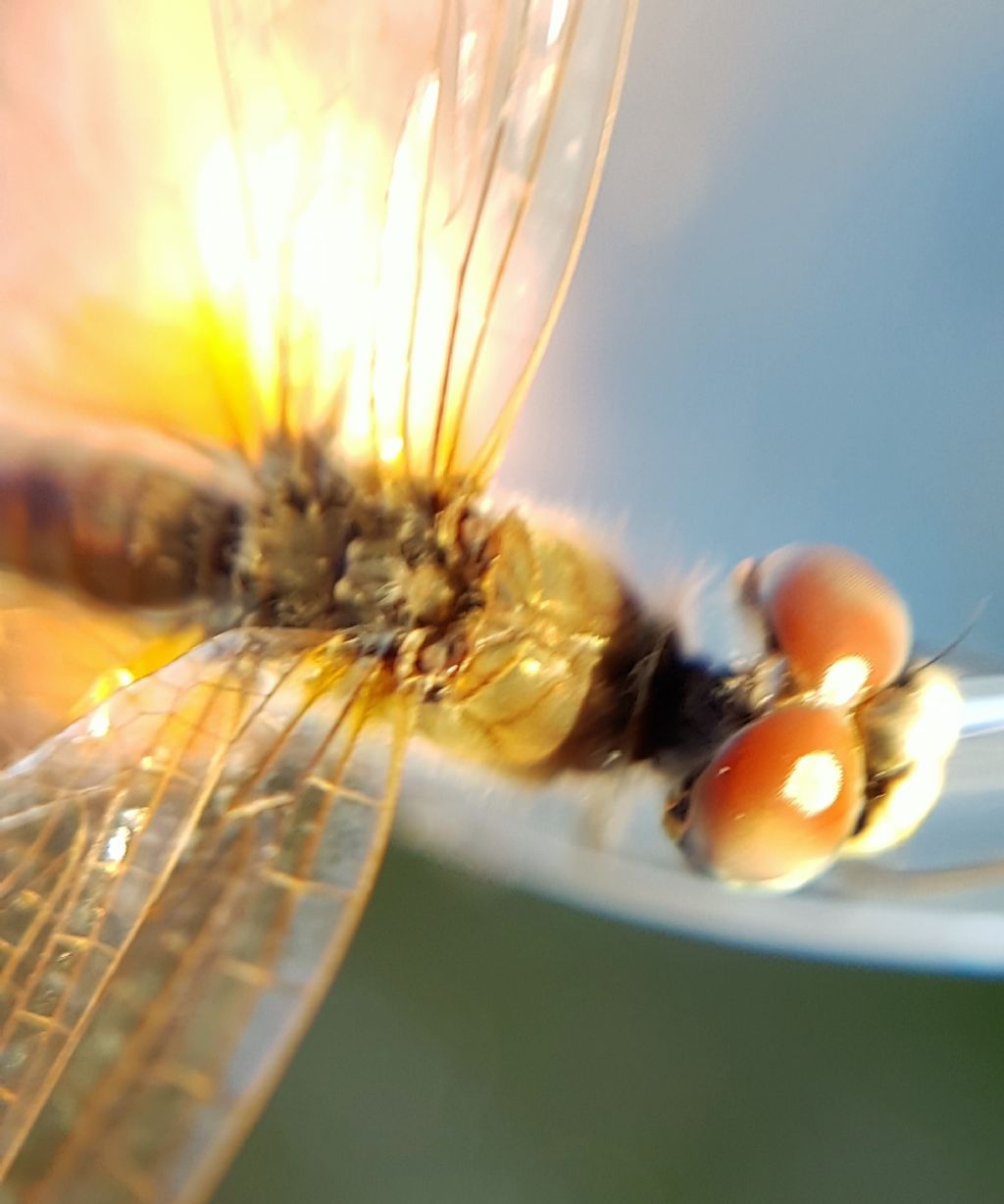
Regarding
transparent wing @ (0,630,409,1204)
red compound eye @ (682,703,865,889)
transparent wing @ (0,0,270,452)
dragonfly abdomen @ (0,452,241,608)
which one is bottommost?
transparent wing @ (0,630,409,1204)

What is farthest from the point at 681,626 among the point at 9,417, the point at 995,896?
the point at 9,417

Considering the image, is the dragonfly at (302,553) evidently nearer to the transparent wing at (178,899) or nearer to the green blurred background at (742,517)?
the transparent wing at (178,899)

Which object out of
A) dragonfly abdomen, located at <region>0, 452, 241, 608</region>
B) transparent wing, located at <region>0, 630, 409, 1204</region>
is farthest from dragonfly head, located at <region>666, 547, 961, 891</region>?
dragonfly abdomen, located at <region>0, 452, 241, 608</region>

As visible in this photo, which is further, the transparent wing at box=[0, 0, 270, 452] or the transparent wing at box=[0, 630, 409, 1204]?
the transparent wing at box=[0, 0, 270, 452]

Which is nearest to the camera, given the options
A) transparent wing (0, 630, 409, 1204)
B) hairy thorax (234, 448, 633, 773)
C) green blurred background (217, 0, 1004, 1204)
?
transparent wing (0, 630, 409, 1204)

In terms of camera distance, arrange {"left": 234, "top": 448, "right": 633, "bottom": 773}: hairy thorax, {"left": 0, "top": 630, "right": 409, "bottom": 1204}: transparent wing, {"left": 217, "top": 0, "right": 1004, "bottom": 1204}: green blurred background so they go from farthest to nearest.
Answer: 1. {"left": 217, "top": 0, "right": 1004, "bottom": 1204}: green blurred background
2. {"left": 234, "top": 448, "right": 633, "bottom": 773}: hairy thorax
3. {"left": 0, "top": 630, "right": 409, "bottom": 1204}: transparent wing

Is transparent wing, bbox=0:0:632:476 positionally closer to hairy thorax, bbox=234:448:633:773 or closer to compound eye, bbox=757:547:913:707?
hairy thorax, bbox=234:448:633:773

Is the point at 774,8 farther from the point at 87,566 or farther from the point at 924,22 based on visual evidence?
the point at 87,566
